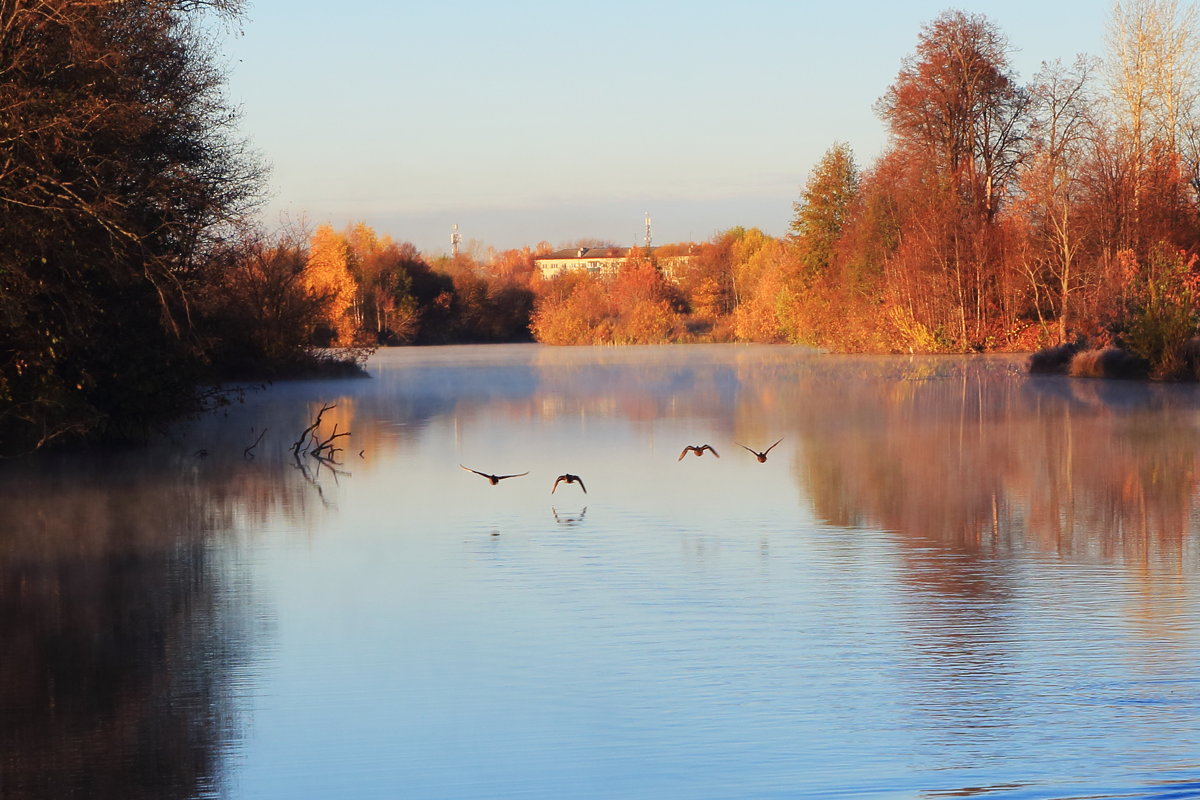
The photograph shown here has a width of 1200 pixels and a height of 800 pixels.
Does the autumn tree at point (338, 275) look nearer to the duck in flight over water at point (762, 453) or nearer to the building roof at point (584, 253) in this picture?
the duck in flight over water at point (762, 453)

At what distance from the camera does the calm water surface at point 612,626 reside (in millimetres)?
5020

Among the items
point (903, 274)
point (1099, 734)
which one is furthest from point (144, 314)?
point (903, 274)

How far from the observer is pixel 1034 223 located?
1734 inches

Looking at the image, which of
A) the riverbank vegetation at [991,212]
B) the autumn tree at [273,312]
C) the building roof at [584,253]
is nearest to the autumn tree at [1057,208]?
the riverbank vegetation at [991,212]

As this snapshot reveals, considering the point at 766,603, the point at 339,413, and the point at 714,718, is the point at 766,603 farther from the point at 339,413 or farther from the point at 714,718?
the point at 339,413

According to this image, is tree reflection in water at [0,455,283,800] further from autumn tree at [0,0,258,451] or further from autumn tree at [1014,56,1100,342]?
autumn tree at [1014,56,1100,342]

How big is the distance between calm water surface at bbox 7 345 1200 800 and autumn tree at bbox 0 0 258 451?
115cm

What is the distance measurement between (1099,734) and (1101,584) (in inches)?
121

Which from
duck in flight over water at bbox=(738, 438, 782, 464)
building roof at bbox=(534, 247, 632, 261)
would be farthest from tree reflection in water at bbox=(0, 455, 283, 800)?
building roof at bbox=(534, 247, 632, 261)

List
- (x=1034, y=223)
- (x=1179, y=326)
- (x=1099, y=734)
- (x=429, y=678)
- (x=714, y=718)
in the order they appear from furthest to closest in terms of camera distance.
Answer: (x=1034, y=223)
(x=1179, y=326)
(x=429, y=678)
(x=714, y=718)
(x=1099, y=734)

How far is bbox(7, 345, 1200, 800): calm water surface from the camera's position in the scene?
5.02 meters

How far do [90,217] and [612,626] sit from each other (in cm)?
789

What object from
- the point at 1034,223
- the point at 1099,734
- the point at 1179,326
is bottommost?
the point at 1099,734

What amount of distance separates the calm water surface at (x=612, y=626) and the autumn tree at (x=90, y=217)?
45.2 inches
